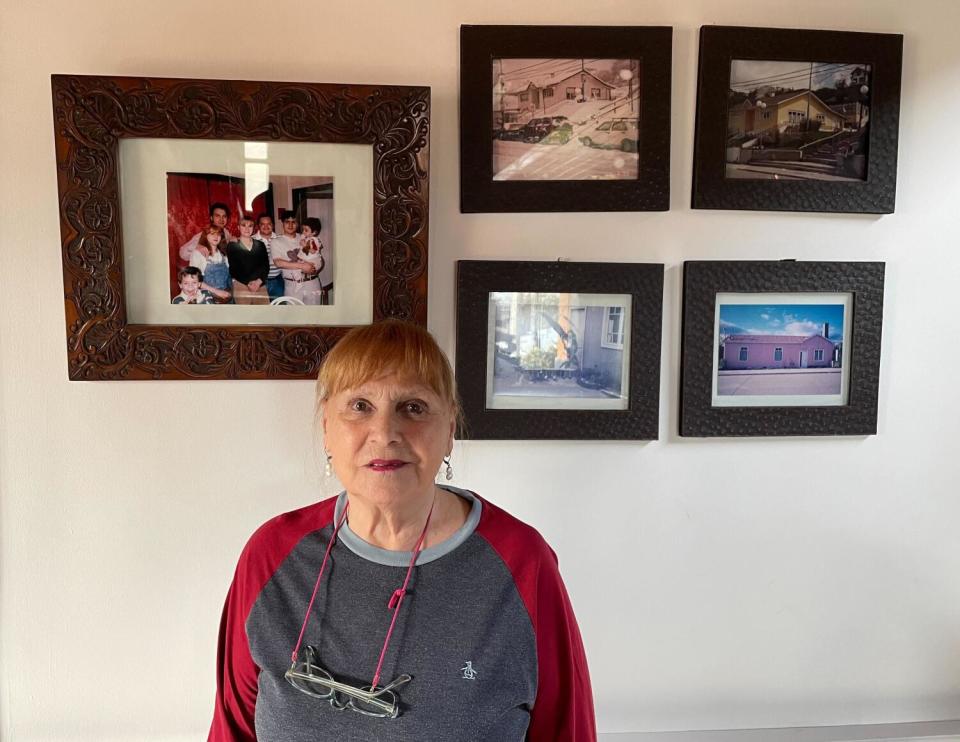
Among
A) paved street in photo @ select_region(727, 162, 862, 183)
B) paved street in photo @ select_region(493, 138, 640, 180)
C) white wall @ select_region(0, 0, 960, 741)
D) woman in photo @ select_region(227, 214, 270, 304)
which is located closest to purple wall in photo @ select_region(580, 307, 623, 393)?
white wall @ select_region(0, 0, 960, 741)

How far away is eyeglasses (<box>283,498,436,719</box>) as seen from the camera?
0.99 meters

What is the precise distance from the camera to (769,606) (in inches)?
57.5

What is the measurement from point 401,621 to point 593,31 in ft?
3.33

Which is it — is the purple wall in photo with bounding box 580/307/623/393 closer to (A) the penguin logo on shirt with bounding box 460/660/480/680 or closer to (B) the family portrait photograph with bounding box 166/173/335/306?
(B) the family portrait photograph with bounding box 166/173/335/306

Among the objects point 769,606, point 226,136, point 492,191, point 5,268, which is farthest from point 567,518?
point 5,268

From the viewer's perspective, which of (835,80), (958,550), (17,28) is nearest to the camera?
(17,28)

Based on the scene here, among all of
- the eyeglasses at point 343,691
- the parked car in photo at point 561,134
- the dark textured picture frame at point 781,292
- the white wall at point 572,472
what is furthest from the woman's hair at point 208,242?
the dark textured picture frame at point 781,292

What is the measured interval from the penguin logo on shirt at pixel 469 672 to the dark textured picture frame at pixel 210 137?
56 centimetres

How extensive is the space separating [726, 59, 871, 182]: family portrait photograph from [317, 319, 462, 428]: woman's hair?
26.9 inches

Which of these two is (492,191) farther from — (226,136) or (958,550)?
(958,550)

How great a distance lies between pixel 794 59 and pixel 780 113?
0.31 ft

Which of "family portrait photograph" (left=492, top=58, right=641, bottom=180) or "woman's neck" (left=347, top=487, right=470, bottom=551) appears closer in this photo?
"woman's neck" (left=347, top=487, right=470, bottom=551)

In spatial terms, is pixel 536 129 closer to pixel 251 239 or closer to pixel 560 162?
pixel 560 162

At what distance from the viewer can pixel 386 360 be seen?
1.04 m
